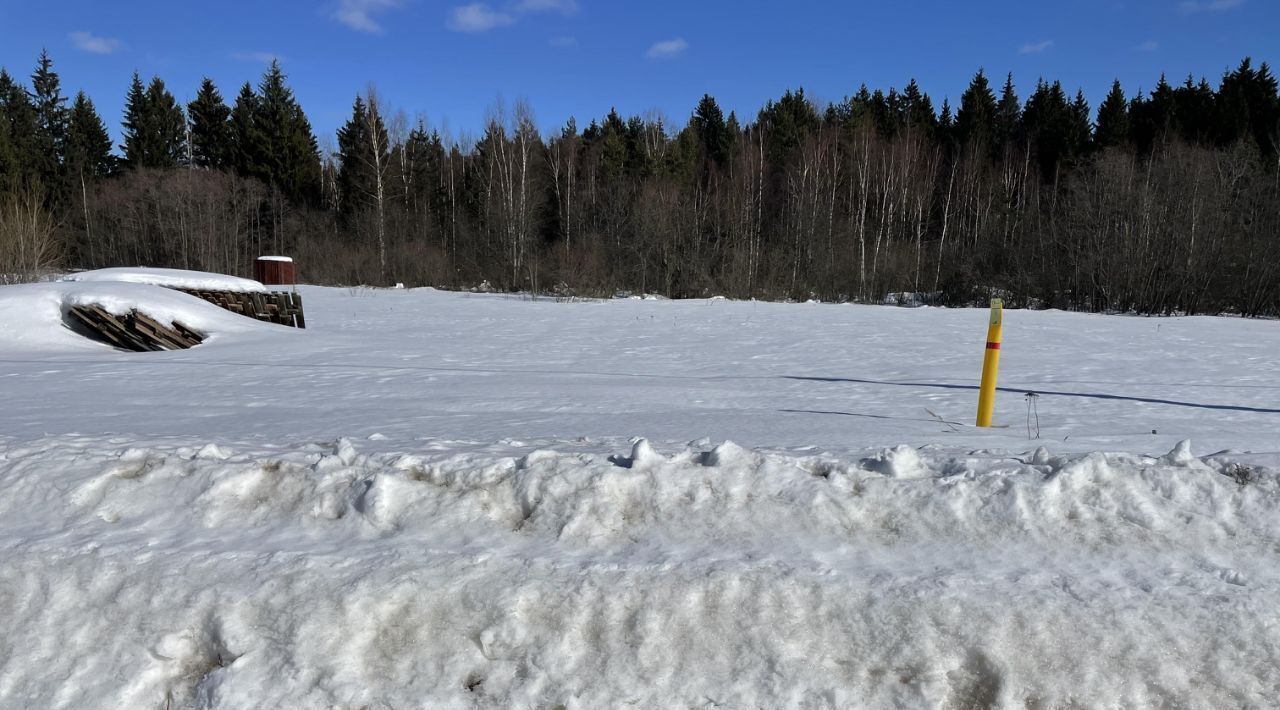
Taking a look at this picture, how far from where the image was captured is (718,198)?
144 feet

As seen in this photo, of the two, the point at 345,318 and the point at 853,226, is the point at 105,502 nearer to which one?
the point at 345,318

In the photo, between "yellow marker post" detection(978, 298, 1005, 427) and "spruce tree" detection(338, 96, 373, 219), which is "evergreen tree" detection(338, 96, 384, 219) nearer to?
"spruce tree" detection(338, 96, 373, 219)

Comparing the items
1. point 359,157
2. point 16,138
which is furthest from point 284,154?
point 16,138

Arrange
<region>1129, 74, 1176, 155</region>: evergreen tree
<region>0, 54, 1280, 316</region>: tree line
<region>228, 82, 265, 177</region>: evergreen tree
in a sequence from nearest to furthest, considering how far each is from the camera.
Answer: <region>0, 54, 1280, 316</region>: tree line
<region>1129, 74, 1176, 155</region>: evergreen tree
<region>228, 82, 265, 177</region>: evergreen tree

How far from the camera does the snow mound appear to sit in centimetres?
1272

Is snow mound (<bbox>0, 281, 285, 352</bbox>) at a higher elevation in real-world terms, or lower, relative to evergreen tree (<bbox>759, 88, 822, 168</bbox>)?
lower

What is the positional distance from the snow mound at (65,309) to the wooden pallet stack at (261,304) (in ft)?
7.39

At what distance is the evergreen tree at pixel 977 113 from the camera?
53656 mm

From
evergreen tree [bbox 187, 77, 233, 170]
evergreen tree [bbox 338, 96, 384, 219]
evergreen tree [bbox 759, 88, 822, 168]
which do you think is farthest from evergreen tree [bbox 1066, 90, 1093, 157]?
evergreen tree [bbox 187, 77, 233, 170]

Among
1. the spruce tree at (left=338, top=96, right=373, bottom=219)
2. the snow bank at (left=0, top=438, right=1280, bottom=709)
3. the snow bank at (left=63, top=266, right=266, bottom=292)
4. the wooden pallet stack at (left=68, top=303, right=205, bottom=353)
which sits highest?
the spruce tree at (left=338, top=96, right=373, bottom=219)

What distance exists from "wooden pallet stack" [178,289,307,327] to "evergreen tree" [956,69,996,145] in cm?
4828

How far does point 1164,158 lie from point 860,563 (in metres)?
37.5

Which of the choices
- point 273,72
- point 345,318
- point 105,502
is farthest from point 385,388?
point 273,72

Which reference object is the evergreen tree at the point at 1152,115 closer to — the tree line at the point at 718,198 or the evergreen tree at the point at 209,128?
the tree line at the point at 718,198
